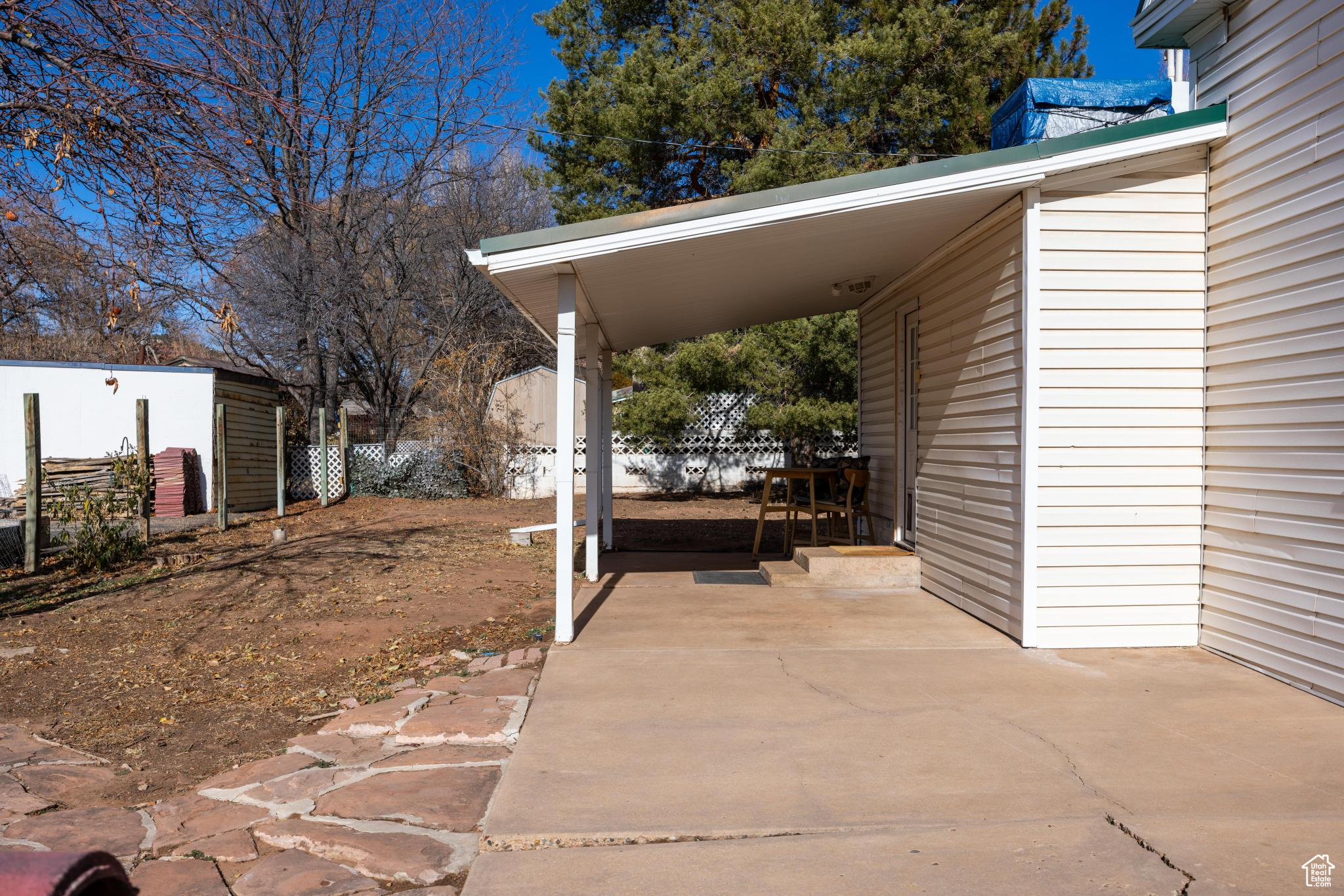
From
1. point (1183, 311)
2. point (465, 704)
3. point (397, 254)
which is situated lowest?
point (465, 704)

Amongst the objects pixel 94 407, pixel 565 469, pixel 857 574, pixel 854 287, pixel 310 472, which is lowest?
pixel 857 574

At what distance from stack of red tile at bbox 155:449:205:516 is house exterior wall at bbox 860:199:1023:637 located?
11.1 m

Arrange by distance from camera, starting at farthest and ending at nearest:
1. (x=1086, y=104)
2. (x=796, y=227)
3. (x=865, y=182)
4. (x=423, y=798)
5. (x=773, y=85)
A: (x=773, y=85)
(x=1086, y=104)
(x=796, y=227)
(x=865, y=182)
(x=423, y=798)

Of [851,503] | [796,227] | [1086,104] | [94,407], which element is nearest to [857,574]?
[851,503]

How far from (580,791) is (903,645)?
258 cm

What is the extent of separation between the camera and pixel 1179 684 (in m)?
4.20

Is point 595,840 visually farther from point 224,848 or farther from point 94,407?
point 94,407

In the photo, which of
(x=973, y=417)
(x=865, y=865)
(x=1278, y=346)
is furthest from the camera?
(x=973, y=417)

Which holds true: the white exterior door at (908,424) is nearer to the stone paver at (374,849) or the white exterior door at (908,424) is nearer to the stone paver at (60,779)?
the stone paver at (374,849)

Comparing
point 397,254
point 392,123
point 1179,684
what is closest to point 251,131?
point 1179,684

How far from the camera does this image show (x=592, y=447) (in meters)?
7.14

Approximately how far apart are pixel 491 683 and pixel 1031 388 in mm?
3238

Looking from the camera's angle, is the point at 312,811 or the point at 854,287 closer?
the point at 312,811

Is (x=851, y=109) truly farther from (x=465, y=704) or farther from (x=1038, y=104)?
(x=465, y=704)
